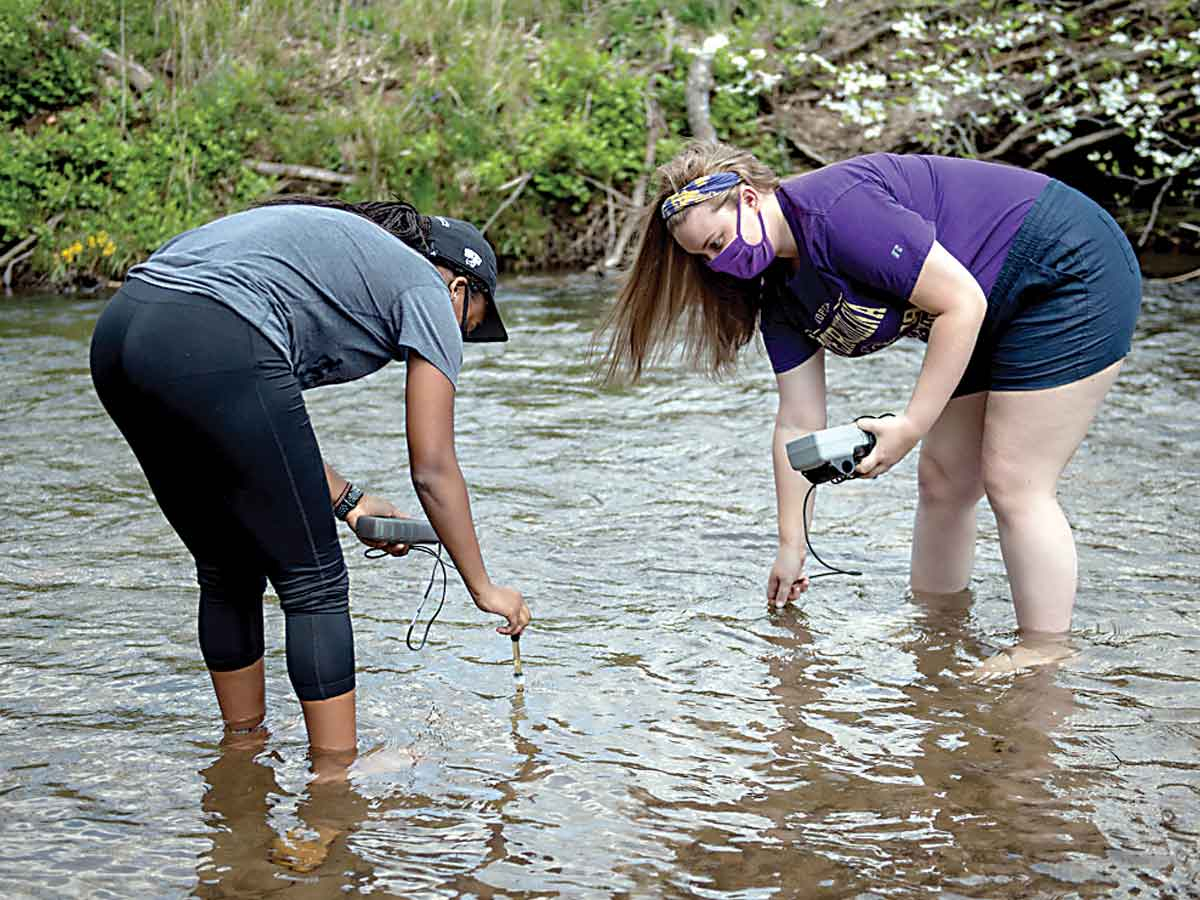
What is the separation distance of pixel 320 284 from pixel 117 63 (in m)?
11.1

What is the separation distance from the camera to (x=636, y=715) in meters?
3.57

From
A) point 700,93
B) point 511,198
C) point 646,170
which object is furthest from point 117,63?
point 700,93

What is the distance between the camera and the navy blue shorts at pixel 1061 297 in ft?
11.6

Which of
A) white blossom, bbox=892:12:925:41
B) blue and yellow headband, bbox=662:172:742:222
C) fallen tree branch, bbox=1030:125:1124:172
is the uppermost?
white blossom, bbox=892:12:925:41

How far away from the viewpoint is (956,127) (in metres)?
11.6

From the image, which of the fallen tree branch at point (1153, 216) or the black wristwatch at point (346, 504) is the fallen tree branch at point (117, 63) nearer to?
the fallen tree branch at point (1153, 216)

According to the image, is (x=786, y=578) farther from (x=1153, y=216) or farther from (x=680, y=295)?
(x=1153, y=216)

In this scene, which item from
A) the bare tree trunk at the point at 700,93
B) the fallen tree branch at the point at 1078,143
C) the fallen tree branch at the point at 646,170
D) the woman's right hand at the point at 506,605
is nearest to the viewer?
the woman's right hand at the point at 506,605

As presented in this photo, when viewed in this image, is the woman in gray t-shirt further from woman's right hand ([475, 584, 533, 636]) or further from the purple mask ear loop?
the purple mask ear loop

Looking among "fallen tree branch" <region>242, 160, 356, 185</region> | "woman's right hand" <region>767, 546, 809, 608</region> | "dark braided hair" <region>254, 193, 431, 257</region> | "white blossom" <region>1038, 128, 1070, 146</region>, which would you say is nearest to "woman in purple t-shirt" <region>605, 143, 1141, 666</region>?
"woman's right hand" <region>767, 546, 809, 608</region>

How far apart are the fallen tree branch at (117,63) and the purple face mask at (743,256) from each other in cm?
1049

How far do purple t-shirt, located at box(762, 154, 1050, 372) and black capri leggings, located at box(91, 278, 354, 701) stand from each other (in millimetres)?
1410

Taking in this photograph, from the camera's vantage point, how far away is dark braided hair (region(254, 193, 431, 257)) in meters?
3.09

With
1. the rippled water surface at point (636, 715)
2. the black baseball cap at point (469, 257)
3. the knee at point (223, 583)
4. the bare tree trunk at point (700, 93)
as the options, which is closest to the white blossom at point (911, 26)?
the bare tree trunk at point (700, 93)
